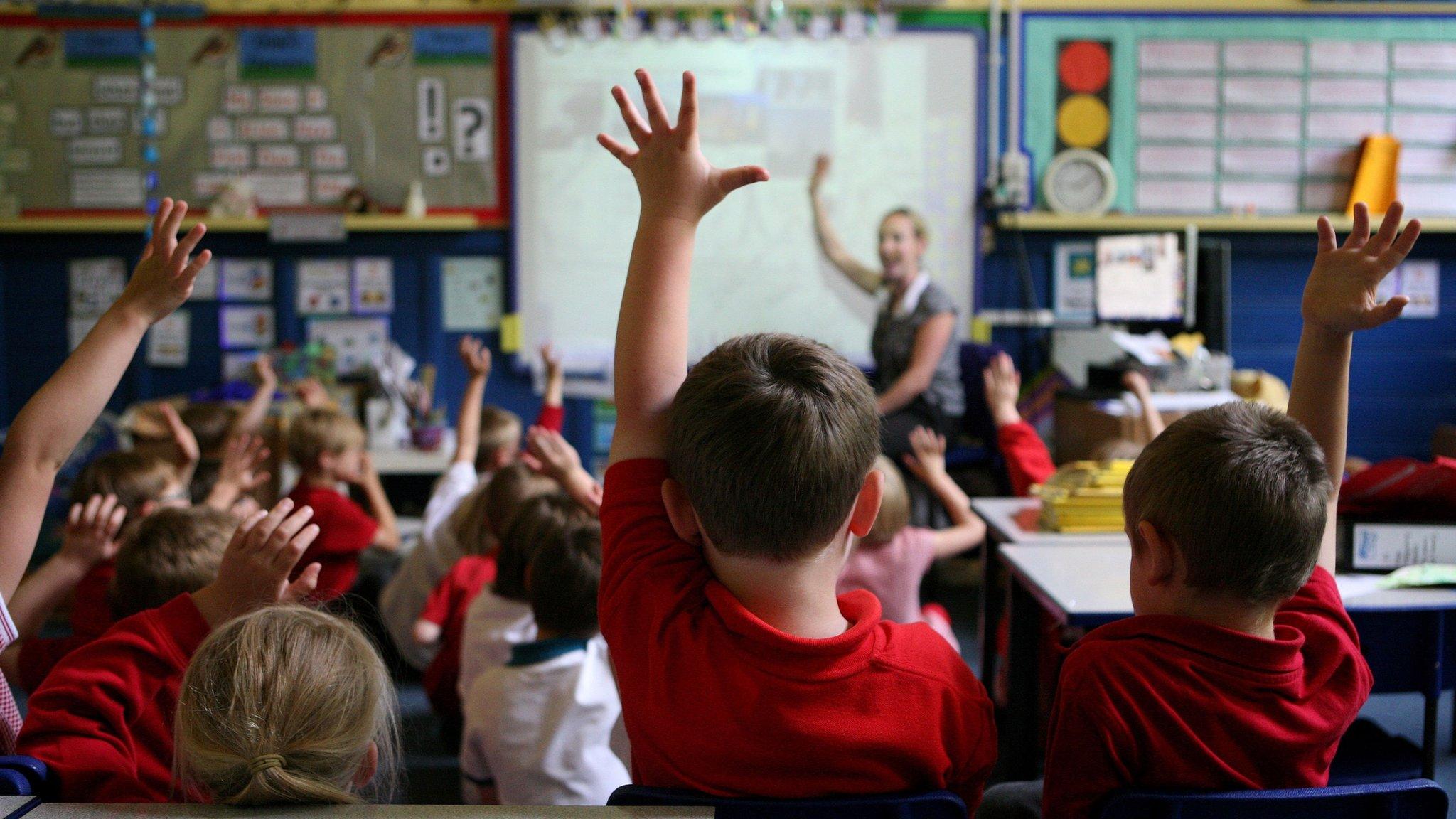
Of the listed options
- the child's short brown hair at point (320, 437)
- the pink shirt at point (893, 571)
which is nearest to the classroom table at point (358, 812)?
the pink shirt at point (893, 571)

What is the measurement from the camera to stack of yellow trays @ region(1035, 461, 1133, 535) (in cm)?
199

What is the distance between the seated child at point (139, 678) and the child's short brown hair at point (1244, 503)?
0.76 m

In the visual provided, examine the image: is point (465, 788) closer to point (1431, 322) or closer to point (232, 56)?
point (232, 56)

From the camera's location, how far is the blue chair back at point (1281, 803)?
88 cm

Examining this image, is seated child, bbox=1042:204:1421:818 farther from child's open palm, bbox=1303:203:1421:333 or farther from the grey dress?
the grey dress

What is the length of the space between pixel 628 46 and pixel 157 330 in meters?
2.39

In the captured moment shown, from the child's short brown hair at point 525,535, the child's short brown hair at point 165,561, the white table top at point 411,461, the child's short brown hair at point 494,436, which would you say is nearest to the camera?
the child's short brown hair at point 165,561

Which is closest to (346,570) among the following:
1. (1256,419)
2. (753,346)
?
(753,346)

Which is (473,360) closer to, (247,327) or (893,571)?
(893,571)

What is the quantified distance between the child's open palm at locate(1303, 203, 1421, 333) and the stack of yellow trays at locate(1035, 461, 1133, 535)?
0.89m

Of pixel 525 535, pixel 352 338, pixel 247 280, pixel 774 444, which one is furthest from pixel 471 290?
pixel 774 444

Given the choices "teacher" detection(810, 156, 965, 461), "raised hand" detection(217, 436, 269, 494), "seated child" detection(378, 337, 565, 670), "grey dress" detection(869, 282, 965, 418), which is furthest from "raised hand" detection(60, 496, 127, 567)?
"grey dress" detection(869, 282, 965, 418)

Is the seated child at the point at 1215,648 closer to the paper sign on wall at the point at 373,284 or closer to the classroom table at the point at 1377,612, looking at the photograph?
the classroom table at the point at 1377,612

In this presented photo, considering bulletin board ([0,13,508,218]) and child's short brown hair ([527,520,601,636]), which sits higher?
bulletin board ([0,13,508,218])
